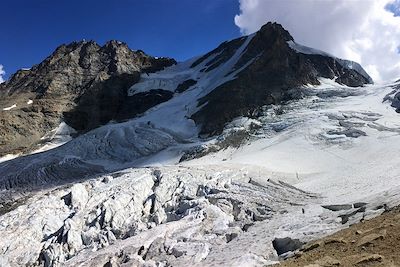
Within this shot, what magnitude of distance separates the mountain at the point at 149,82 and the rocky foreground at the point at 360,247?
3485cm

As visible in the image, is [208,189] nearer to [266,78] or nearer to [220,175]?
[220,175]

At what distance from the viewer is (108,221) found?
3416 cm

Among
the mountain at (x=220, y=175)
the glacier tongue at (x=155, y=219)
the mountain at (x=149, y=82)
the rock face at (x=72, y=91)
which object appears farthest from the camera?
the rock face at (x=72, y=91)

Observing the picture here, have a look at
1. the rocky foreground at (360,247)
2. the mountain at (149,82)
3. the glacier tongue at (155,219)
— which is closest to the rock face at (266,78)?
the mountain at (149,82)

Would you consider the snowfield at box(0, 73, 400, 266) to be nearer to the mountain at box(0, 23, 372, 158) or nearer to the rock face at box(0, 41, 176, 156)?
the mountain at box(0, 23, 372, 158)

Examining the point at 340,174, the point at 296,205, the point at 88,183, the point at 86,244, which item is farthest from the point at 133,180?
the point at 340,174

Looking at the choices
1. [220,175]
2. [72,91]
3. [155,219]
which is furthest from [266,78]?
[72,91]

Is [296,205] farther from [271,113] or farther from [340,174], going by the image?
[271,113]

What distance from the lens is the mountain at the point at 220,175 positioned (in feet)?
93.3

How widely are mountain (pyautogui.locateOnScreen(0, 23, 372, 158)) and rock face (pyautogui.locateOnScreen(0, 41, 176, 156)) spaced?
0.48ft

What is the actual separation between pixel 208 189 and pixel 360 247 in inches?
703

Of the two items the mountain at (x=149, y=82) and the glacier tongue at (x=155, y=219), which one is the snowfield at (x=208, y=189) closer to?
the glacier tongue at (x=155, y=219)

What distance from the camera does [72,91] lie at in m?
91.5

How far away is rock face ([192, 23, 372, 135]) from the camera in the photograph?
61219 mm
